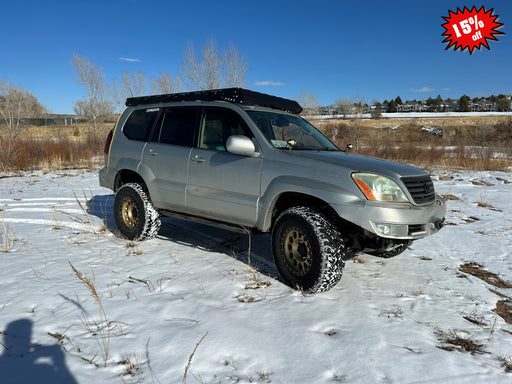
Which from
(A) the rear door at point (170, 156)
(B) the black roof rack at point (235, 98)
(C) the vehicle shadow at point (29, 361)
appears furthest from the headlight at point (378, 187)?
(C) the vehicle shadow at point (29, 361)

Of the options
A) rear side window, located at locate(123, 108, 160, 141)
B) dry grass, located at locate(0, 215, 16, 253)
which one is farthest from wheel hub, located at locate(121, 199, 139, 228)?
dry grass, located at locate(0, 215, 16, 253)

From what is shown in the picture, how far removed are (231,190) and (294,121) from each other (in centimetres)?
130

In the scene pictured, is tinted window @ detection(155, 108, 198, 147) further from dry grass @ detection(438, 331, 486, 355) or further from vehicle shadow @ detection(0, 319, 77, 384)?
dry grass @ detection(438, 331, 486, 355)

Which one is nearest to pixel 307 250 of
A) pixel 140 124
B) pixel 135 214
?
pixel 135 214

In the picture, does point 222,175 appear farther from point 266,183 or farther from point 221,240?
point 221,240

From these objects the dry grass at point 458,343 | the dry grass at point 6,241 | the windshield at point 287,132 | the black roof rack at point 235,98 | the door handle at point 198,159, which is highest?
the black roof rack at point 235,98

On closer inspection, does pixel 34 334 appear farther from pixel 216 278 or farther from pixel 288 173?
pixel 288 173

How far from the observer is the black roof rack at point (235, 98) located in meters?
3.88

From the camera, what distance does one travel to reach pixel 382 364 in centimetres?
208

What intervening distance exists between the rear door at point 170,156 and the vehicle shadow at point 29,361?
2.17 metres

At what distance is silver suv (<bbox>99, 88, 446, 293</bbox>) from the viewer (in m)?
2.95

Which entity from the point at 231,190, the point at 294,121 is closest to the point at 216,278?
the point at 231,190

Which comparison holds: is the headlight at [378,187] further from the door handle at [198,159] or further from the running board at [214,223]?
the door handle at [198,159]

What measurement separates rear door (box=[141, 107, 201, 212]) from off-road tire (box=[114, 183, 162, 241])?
151 millimetres
